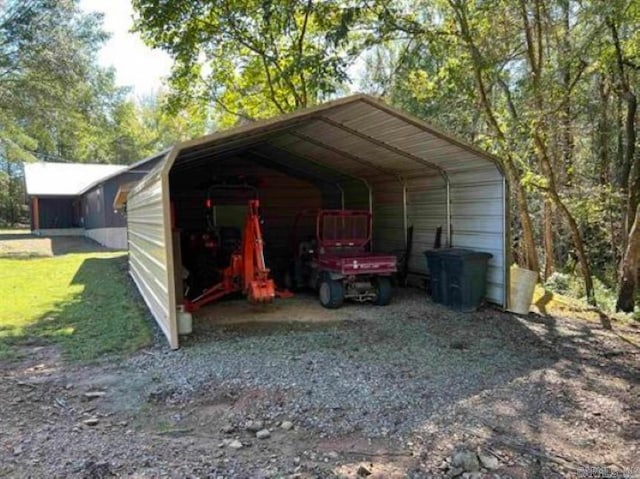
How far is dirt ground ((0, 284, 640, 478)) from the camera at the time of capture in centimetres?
310

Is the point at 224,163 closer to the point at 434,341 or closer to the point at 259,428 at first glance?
the point at 434,341

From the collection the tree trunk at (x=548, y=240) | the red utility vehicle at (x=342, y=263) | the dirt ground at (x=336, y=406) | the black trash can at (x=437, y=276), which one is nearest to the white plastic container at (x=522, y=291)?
the dirt ground at (x=336, y=406)

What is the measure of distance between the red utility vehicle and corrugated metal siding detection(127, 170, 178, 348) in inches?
108

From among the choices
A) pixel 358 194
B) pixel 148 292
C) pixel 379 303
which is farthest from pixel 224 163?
pixel 379 303

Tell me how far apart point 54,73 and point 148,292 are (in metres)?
12.2

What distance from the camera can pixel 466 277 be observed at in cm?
738

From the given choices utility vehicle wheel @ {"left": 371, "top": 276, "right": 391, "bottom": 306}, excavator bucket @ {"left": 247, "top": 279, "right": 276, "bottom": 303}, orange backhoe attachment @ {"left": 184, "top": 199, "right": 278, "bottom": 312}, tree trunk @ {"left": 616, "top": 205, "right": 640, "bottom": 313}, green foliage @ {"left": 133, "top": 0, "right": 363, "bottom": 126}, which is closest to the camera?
excavator bucket @ {"left": 247, "top": 279, "right": 276, "bottom": 303}

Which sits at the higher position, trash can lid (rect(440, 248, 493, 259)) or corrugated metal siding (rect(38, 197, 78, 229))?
corrugated metal siding (rect(38, 197, 78, 229))

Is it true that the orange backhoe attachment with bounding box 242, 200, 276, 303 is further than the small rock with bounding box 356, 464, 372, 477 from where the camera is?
Yes

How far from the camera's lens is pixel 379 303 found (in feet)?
26.6

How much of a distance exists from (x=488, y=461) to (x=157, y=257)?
477cm

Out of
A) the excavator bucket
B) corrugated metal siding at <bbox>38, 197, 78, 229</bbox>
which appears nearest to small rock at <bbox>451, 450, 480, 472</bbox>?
the excavator bucket

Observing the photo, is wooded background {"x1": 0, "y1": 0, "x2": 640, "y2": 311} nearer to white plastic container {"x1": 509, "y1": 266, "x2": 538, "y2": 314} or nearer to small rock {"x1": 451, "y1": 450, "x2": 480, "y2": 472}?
white plastic container {"x1": 509, "y1": 266, "x2": 538, "y2": 314}

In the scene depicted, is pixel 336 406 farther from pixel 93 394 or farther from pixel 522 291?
pixel 522 291
